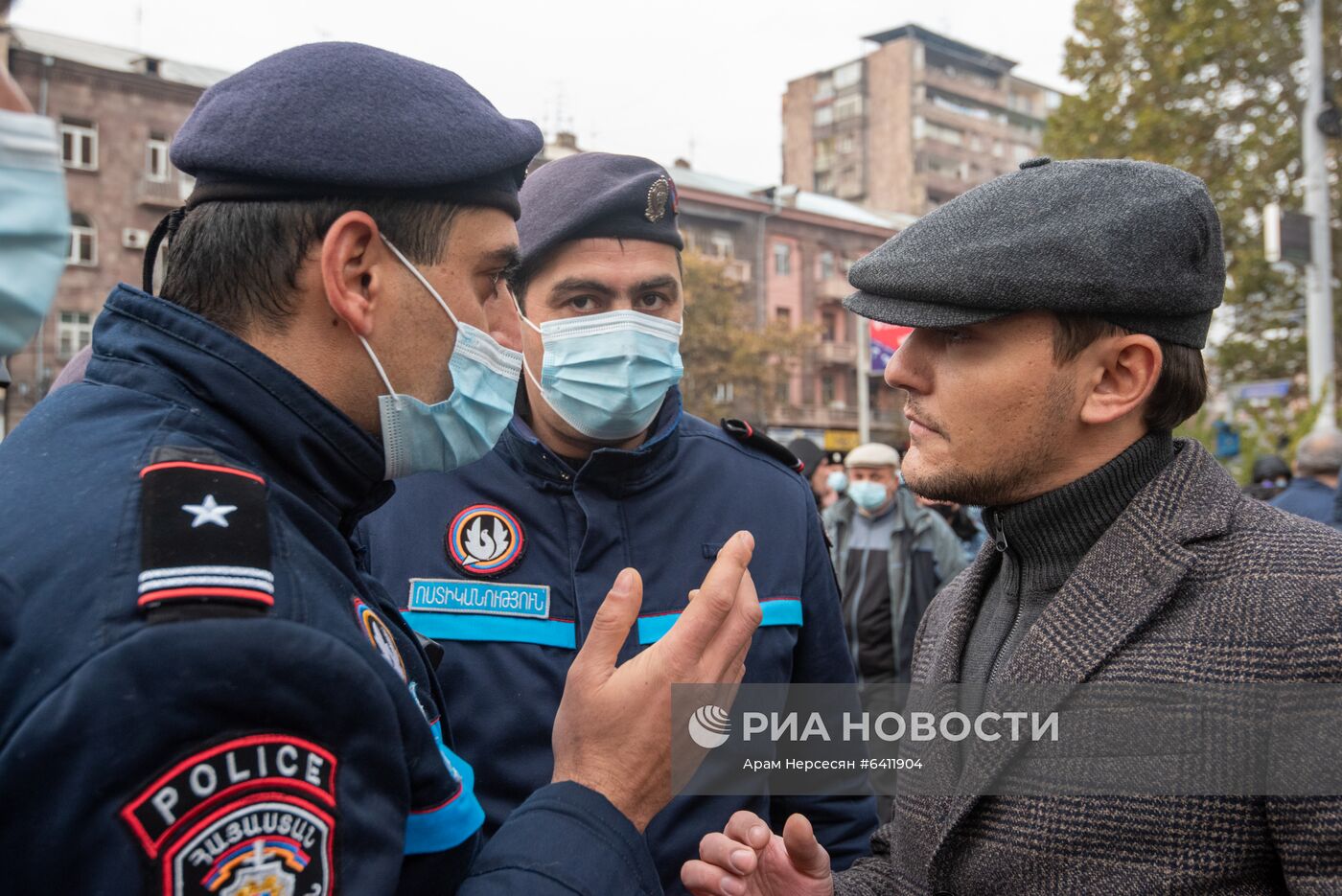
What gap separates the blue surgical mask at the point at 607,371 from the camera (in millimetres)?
2773

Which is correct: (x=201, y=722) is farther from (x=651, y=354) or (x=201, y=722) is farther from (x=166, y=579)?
(x=651, y=354)

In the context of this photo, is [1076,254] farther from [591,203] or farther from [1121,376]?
[591,203]

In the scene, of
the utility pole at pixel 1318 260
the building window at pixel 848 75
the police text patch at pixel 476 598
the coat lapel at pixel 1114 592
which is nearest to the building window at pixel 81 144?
the utility pole at pixel 1318 260

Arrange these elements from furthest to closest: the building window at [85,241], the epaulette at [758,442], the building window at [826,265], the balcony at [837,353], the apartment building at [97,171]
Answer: the building window at [826,265]
the balcony at [837,353]
the building window at [85,241]
the apartment building at [97,171]
the epaulette at [758,442]

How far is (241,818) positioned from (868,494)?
22.6ft

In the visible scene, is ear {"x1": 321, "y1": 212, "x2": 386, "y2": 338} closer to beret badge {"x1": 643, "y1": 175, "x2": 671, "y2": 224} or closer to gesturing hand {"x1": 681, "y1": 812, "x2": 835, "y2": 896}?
gesturing hand {"x1": 681, "y1": 812, "x2": 835, "y2": 896}

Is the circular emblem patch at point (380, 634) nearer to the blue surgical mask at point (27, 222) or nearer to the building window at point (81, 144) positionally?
the blue surgical mask at point (27, 222)

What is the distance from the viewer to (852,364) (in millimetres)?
40562

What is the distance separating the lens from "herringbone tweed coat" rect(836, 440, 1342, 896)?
1.58m

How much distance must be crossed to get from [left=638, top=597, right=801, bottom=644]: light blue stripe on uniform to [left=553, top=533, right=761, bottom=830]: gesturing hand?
0.83m

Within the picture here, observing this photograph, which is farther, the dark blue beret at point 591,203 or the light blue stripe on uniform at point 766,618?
the dark blue beret at point 591,203

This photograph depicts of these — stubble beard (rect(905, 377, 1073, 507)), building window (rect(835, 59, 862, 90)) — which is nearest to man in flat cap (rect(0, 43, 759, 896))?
stubble beard (rect(905, 377, 1073, 507))

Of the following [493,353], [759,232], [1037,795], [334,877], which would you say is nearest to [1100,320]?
[1037,795]

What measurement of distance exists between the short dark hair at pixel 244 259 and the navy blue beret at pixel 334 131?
0.02 m
